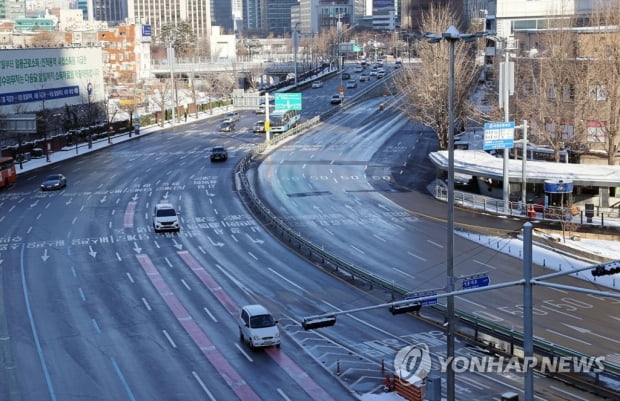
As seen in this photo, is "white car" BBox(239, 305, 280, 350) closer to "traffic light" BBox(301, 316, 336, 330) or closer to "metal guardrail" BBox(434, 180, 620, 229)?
"traffic light" BBox(301, 316, 336, 330)

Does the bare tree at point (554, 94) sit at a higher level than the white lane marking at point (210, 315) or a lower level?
higher

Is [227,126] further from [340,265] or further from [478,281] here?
[478,281]

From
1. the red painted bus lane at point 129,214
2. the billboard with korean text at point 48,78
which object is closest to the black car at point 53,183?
the red painted bus lane at point 129,214

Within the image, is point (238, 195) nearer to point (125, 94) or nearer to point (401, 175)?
point (401, 175)

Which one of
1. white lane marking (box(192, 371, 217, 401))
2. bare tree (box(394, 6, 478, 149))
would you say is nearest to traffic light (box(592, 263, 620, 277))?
white lane marking (box(192, 371, 217, 401))

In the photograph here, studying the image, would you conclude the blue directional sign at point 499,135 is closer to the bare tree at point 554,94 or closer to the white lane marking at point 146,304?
the bare tree at point 554,94
